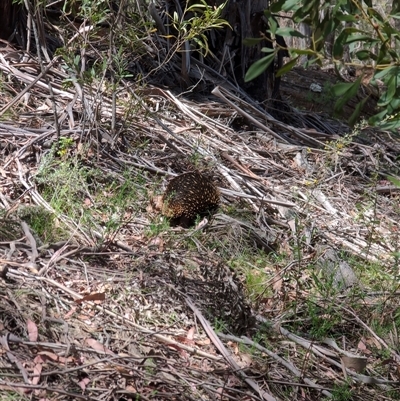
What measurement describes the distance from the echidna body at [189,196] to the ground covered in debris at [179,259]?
115mm

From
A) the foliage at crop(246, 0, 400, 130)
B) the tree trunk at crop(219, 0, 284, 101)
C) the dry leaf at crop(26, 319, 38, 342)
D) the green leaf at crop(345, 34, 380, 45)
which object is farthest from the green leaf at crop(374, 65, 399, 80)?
the tree trunk at crop(219, 0, 284, 101)

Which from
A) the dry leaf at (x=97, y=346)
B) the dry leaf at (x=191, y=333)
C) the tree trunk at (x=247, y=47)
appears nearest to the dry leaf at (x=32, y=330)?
the dry leaf at (x=97, y=346)

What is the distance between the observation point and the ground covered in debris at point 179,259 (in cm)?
402

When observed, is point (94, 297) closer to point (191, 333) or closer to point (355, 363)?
point (191, 333)

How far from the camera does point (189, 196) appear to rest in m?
5.75

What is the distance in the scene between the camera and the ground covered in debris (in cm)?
402

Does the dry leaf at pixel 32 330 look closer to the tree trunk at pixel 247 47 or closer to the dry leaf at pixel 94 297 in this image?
the dry leaf at pixel 94 297

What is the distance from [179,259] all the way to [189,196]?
0.77 metres

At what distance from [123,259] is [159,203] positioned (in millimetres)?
1018

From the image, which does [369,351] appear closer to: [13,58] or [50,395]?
[50,395]

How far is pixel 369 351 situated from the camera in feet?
15.9

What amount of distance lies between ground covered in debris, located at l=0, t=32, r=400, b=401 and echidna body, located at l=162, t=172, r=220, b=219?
0.38 ft

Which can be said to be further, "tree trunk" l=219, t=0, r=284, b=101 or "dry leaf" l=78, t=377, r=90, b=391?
"tree trunk" l=219, t=0, r=284, b=101

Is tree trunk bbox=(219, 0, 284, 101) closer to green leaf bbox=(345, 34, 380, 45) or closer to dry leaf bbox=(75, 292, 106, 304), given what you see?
dry leaf bbox=(75, 292, 106, 304)
